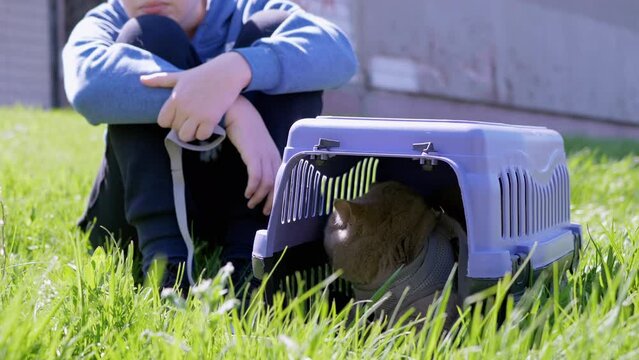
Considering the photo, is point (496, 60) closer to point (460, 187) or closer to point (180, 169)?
point (180, 169)

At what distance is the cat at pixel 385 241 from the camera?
57.0 inches

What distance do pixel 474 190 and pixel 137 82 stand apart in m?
0.75

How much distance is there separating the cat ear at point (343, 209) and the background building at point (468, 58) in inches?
199

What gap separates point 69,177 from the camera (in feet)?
9.02

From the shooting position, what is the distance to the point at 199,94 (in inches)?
62.1

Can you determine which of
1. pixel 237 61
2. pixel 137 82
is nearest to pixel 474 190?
pixel 237 61

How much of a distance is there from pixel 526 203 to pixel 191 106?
660 mm

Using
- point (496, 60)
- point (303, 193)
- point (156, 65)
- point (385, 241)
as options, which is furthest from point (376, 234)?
point (496, 60)

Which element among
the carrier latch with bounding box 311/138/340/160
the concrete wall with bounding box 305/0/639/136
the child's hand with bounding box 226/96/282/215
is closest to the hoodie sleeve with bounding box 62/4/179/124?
the child's hand with bounding box 226/96/282/215

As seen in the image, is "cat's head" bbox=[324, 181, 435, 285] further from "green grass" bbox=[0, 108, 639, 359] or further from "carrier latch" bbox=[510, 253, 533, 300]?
"carrier latch" bbox=[510, 253, 533, 300]

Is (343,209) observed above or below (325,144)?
below

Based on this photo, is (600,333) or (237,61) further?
(237,61)

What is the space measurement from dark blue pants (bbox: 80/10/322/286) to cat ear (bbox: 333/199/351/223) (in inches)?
10.3

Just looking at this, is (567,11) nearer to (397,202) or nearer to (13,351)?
(397,202)
